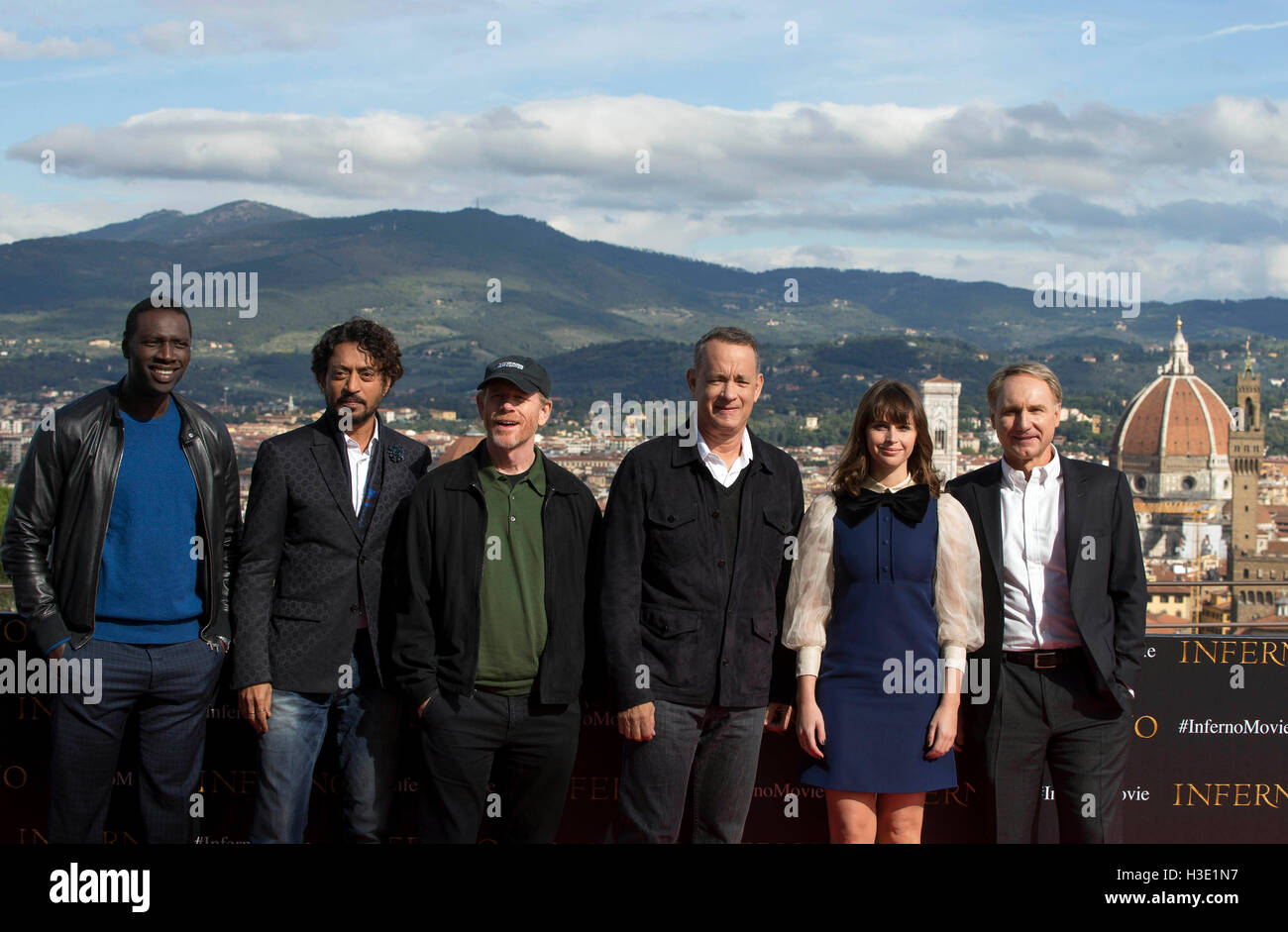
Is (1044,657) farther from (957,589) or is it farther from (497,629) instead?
(497,629)

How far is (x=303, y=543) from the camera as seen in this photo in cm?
352

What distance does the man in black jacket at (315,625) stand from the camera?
11.4 feet

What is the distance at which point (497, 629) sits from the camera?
338 cm

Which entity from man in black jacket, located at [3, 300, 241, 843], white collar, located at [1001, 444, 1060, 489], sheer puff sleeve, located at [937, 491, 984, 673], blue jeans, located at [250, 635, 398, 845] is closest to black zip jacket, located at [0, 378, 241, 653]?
man in black jacket, located at [3, 300, 241, 843]

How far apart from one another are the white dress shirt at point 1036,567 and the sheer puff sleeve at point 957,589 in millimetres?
175

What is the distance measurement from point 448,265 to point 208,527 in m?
183

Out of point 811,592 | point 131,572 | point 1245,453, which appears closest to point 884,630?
point 811,592

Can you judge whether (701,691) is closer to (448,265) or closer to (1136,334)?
(1136,334)

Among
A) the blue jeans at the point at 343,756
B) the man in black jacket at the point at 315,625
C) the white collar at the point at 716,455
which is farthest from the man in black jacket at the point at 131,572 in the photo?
the white collar at the point at 716,455

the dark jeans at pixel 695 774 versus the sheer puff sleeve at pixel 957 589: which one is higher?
the sheer puff sleeve at pixel 957 589

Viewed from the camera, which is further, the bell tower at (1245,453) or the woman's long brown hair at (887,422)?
the bell tower at (1245,453)

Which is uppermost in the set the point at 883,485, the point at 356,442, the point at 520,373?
the point at 520,373

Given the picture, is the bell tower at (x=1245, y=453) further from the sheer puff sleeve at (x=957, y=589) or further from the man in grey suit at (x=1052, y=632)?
the sheer puff sleeve at (x=957, y=589)

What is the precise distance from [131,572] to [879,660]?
2.07 m
